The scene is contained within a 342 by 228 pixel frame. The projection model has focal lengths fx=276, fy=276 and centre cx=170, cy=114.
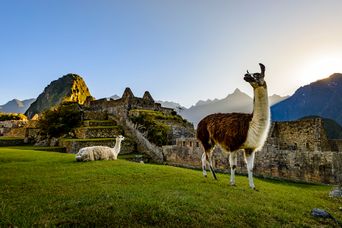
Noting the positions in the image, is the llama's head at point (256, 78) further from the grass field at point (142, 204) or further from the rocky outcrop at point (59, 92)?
the rocky outcrop at point (59, 92)

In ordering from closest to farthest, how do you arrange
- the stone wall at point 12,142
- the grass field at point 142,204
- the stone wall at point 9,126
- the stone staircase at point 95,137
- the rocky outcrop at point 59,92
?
1. the grass field at point 142,204
2. the stone staircase at point 95,137
3. the stone wall at point 12,142
4. the stone wall at point 9,126
5. the rocky outcrop at point 59,92

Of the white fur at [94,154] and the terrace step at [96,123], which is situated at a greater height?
the terrace step at [96,123]

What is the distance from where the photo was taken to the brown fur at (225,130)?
7.87m

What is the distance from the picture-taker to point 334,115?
64625mm

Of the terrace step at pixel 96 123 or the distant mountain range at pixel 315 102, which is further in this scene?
the distant mountain range at pixel 315 102

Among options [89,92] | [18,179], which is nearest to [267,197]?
[18,179]

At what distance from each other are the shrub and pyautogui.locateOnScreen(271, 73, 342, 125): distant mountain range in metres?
47.7

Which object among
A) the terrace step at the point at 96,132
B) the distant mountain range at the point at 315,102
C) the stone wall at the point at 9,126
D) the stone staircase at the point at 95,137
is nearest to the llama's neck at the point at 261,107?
the stone staircase at the point at 95,137

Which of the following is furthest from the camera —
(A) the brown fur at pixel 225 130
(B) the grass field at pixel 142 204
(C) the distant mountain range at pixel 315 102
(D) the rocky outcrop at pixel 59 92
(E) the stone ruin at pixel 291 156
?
(D) the rocky outcrop at pixel 59 92

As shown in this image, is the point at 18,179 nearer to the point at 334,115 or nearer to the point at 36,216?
the point at 36,216

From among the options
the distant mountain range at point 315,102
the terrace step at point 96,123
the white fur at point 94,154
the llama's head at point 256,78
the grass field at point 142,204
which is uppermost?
the distant mountain range at point 315,102

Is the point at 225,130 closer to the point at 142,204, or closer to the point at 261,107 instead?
the point at 261,107

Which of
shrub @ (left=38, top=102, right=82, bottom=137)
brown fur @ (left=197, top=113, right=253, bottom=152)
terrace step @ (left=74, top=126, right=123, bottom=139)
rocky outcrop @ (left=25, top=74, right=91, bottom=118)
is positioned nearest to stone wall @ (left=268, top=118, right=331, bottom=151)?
brown fur @ (left=197, top=113, right=253, bottom=152)

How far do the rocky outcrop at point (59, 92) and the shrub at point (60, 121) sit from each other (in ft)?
200
